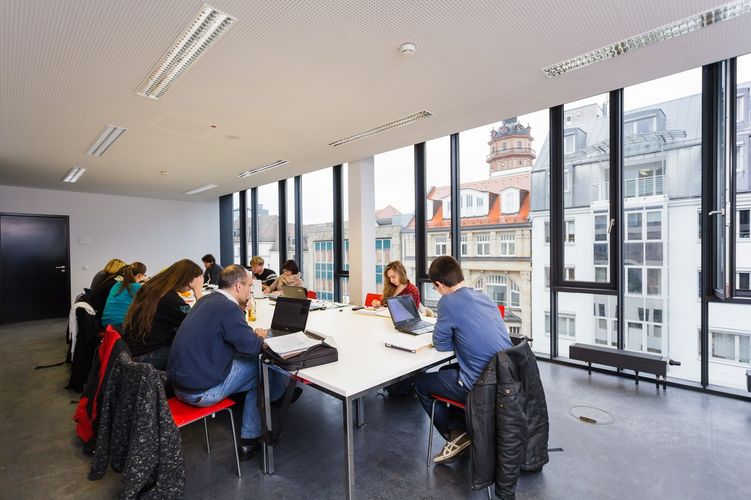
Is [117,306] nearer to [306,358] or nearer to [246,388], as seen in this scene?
[246,388]

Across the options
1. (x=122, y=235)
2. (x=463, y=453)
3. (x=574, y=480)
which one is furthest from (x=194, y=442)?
(x=122, y=235)

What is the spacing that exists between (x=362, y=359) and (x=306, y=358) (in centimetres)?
35

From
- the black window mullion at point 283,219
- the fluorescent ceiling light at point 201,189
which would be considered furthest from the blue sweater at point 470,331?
the fluorescent ceiling light at point 201,189

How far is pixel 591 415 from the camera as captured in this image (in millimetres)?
2854

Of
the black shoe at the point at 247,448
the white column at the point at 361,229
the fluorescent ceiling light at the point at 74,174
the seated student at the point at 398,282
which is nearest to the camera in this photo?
the black shoe at the point at 247,448

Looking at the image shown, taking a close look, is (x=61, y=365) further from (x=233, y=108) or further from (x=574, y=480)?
(x=574, y=480)

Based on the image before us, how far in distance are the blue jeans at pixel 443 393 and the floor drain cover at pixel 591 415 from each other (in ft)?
3.85

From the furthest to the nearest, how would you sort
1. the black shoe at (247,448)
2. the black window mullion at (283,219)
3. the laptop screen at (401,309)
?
the black window mullion at (283,219), the laptop screen at (401,309), the black shoe at (247,448)

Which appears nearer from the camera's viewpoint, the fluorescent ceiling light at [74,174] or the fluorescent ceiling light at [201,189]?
the fluorescent ceiling light at [74,174]

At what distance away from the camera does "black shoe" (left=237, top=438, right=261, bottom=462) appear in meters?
2.33

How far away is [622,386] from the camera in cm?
340

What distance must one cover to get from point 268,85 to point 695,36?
3.21 m

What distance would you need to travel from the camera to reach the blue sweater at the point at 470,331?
194 centimetres

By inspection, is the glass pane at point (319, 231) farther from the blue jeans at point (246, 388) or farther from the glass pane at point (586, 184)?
the blue jeans at point (246, 388)
